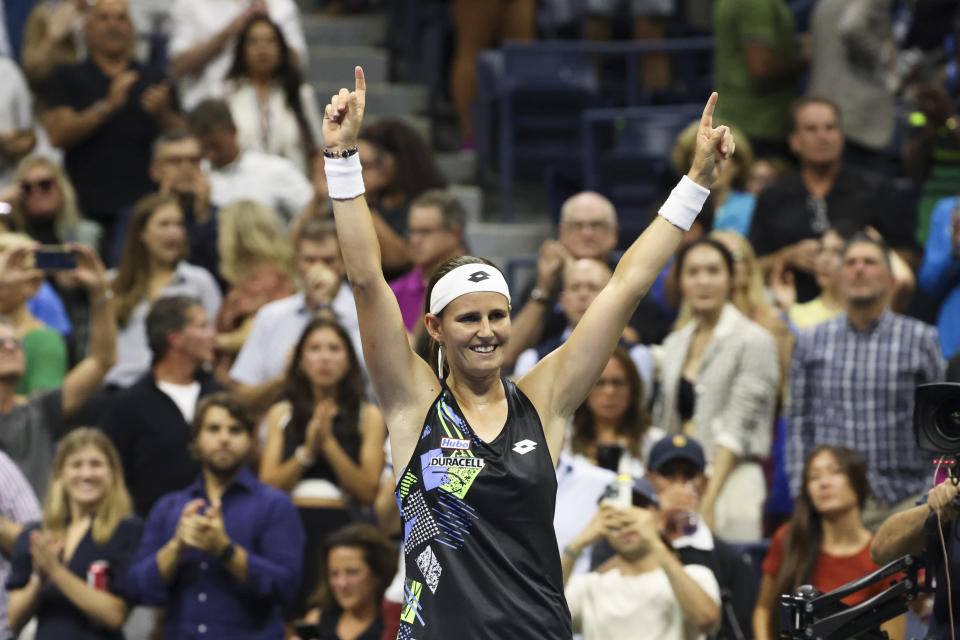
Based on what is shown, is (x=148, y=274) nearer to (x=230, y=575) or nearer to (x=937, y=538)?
(x=230, y=575)

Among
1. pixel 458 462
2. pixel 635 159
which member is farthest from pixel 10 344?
pixel 635 159

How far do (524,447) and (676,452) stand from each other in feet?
8.67

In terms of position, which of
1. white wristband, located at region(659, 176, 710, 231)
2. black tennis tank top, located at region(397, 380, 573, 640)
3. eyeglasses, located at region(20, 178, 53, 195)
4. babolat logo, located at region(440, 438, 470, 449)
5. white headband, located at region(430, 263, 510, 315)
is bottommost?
black tennis tank top, located at region(397, 380, 573, 640)

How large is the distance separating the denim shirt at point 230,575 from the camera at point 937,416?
3.08m

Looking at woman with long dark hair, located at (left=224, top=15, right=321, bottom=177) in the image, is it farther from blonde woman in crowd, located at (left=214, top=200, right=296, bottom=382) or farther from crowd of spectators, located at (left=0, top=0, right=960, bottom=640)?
blonde woman in crowd, located at (left=214, top=200, right=296, bottom=382)

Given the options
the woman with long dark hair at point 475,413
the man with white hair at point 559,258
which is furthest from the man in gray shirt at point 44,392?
the woman with long dark hair at point 475,413

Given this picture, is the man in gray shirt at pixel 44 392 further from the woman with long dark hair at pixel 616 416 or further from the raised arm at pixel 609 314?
the raised arm at pixel 609 314

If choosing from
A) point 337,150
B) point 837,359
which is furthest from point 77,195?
point 337,150

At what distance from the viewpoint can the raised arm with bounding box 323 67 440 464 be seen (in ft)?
14.4

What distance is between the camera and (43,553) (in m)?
7.11

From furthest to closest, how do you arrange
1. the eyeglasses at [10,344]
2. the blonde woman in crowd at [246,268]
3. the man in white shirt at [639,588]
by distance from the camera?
the blonde woman in crowd at [246,268] → the eyeglasses at [10,344] → the man in white shirt at [639,588]

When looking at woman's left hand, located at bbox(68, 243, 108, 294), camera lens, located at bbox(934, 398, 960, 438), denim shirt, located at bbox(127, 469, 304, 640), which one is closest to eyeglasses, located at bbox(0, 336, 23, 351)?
woman's left hand, located at bbox(68, 243, 108, 294)

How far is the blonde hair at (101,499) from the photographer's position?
738 centimetres

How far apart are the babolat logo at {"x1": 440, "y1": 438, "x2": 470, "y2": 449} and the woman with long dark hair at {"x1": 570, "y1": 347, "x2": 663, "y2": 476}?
3.14 m
